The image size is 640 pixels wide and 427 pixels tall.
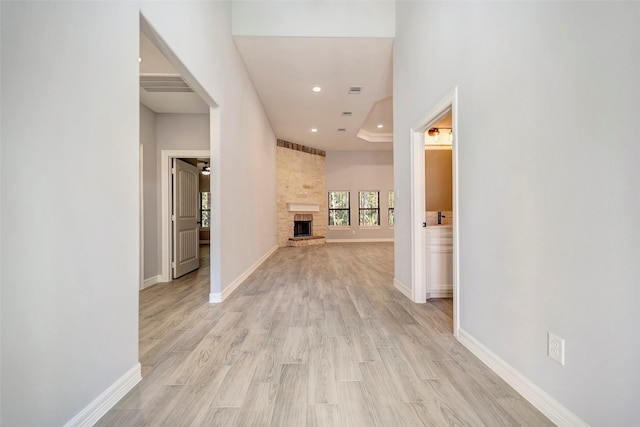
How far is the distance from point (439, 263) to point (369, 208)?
7.60 meters

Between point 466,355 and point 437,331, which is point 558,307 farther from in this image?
point 437,331

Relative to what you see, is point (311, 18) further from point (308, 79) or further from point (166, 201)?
point (166, 201)

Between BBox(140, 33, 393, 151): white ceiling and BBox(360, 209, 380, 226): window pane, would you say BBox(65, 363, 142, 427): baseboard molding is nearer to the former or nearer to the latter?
BBox(140, 33, 393, 151): white ceiling

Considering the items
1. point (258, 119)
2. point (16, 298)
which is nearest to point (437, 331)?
point (16, 298)

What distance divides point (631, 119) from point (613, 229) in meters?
0.42

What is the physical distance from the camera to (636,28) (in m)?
1.09

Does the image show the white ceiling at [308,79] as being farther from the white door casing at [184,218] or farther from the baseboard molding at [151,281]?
the baseboard molding at [151,281]

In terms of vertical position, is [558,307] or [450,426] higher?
[558,307]

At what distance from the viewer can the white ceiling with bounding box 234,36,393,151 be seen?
4.21m

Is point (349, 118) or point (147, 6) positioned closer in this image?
point (147, 6)

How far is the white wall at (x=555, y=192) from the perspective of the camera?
114 centimetres

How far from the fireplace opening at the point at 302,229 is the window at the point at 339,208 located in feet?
3.43

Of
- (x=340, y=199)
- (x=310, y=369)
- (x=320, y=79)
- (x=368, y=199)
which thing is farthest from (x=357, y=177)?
(x=310, y=369)

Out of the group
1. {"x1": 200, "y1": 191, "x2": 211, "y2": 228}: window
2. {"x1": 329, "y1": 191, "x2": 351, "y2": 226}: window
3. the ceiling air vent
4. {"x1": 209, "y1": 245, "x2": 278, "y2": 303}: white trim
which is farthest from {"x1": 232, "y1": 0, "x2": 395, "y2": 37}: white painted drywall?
{"x1": 200, "y1": 191, "x2": 211, "y2": 228}: window
